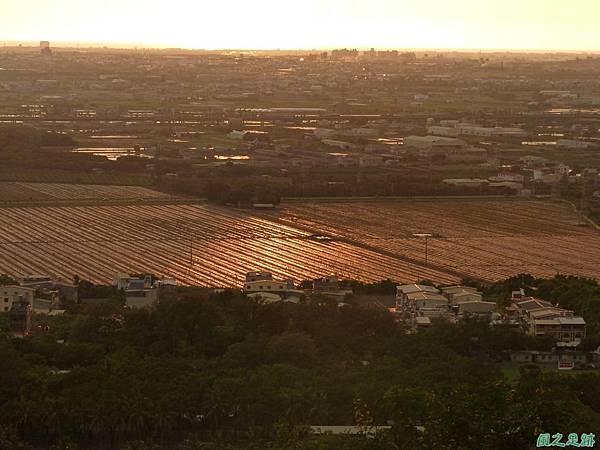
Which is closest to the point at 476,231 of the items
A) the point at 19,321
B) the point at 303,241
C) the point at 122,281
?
the point at 303,241

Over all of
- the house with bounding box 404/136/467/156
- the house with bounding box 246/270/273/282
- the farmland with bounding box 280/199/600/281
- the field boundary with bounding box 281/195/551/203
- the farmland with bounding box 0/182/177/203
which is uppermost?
the house with bounding box 246/270/273/282

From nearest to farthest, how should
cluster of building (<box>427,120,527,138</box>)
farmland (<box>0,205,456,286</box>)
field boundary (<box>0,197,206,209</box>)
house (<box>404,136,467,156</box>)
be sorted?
farmland (<box>0,205,456,286</box>) < field boundary (<box>0,197,206,209</box>) < house (<box>404,136,467,156</box>) < cluster of building (<box>427,120,527,138</box>)

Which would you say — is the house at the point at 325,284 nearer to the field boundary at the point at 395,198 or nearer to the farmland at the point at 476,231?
the farmland at the point at 476,231

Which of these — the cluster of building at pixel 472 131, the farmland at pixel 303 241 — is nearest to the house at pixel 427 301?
the farmland at pixel 303 241

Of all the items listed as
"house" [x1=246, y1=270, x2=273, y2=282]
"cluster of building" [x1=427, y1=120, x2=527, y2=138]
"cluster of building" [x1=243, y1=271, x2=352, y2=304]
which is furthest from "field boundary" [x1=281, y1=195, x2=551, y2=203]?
"cluster of building" [x1=427, y1=120, x2=527, y2=138]

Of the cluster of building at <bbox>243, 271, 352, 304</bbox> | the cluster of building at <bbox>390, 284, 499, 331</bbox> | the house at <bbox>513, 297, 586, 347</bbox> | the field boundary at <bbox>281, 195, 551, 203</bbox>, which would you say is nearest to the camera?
the house at <bbox>513, 297, 586, 347</bbox>

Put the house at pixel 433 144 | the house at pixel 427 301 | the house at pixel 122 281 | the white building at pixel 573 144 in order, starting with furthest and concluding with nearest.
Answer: the white building at pixel 573 144 → the house at pixel 433 144 → the house at pixel 122 281 → the house at pixel 427 301

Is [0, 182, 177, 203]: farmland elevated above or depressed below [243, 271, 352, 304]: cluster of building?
below

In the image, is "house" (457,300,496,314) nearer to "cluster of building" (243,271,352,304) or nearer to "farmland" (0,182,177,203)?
"cluster of building" (243,271,352,304)

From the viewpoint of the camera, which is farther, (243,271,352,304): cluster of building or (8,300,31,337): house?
(243,271,352,304): cluster of building
